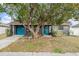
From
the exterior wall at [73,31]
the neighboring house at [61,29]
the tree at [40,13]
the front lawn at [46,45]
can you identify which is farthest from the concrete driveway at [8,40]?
the exterior wall at [73,31]

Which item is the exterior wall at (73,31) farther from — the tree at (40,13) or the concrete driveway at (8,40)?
the concrete driveway at (8,40)

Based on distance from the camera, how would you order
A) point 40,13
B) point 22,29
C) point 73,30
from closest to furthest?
point 73,30 → point 22,29 → point 40,13

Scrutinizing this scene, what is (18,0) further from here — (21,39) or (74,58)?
(74,58)

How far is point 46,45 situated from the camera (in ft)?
21.5

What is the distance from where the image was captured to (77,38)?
6676 millimetres

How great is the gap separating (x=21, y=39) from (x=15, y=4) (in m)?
1.05

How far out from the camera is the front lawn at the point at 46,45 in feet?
21.2

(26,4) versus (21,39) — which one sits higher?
(26,4)

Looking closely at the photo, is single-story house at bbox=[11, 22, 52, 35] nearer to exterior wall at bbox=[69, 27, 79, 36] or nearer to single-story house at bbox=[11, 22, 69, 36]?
single-story house at bbox=[11, 22, 69, 36]

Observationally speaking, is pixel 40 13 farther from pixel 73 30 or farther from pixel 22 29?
pixel 73 30

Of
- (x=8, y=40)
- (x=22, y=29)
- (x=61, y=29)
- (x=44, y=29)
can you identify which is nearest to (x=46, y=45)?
(x=44, y=29)

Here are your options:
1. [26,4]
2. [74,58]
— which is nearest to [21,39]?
[26,4]

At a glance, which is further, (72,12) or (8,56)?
(72,12)

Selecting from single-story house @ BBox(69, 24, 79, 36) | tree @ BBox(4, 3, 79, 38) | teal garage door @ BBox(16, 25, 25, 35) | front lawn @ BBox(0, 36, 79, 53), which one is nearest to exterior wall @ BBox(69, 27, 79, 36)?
single-story house @ BBox(69, 24, 79, 36)
